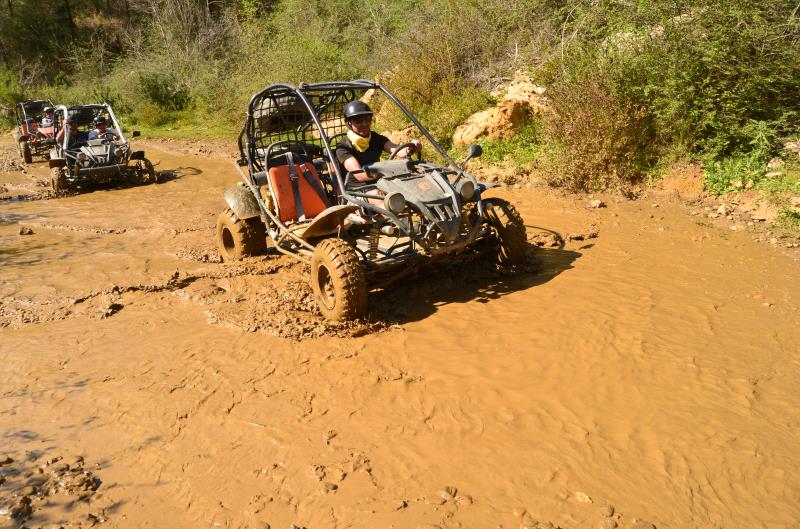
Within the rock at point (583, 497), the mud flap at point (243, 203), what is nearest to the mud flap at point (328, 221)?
the mud flap at point (243, 203)

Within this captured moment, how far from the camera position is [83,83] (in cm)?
2756

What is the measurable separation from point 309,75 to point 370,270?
1348cm

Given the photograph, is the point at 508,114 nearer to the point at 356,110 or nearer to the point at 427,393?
the point at 356,110

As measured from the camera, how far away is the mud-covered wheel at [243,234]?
22.6ft

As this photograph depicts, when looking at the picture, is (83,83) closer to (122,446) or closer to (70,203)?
(70,203)

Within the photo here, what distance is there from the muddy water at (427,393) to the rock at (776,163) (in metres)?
1.74

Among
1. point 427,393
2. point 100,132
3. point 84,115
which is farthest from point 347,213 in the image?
point 84,115

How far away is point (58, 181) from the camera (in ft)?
Answer: 37.7

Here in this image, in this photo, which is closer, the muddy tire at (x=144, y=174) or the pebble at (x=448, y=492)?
the pebble at (x=448, y=492)

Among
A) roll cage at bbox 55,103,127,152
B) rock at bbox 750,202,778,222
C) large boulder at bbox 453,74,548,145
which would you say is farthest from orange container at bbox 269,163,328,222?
roll cage at bbox 55,103,127,152

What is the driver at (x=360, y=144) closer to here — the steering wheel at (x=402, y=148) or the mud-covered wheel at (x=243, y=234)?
the steering wheel at (x=402, y=148)

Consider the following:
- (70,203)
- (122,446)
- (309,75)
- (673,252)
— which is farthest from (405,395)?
(309,75)

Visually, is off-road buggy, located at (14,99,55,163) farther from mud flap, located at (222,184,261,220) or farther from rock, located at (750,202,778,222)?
rock, located at (750,202,778,222)

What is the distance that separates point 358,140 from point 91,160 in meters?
8.29
